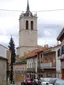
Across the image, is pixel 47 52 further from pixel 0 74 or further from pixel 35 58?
pixel 0 74

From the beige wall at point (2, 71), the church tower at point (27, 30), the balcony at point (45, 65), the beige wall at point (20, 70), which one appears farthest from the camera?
the church tower at point (27, 30)

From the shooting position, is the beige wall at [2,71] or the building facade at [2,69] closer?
the building facade at [2,69]

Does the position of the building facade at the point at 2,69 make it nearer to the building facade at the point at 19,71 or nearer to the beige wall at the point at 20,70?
the building facade at the point at 19,71

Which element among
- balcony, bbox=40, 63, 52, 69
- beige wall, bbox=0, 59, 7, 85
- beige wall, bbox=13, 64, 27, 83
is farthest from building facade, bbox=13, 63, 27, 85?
beige wall, bbox=0, 59, 7, 85

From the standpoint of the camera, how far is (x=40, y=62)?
9031 cm

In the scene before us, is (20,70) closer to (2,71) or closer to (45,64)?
(45,64)

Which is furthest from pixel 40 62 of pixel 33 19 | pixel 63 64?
pixel 33 19

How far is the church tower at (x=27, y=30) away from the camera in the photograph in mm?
161250

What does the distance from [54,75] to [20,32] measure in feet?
308

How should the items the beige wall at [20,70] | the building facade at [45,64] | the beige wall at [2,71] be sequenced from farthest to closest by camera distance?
the beige wall at [20,70], the building facade at [45,64], the beige wall at [2,71]

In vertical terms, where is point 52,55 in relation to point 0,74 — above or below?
above

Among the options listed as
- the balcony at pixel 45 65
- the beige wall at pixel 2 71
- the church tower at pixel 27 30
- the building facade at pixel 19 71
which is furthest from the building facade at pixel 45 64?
the church tower at pixel 27 30

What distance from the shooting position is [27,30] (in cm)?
16900

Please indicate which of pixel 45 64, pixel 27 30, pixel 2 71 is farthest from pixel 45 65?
pixel 27 30
